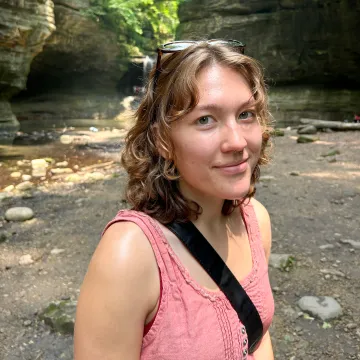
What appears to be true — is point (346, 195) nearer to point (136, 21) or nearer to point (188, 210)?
point (188, 210)

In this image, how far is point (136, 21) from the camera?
22.5m

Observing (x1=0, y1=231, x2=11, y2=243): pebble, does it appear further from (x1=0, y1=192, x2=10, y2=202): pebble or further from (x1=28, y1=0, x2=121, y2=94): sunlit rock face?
(x1=28, y1=0, x2=121, y2=94): sunlit rock face

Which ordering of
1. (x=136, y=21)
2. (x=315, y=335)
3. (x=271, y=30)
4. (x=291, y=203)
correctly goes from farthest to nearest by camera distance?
(x=136, y=21) < (x=271, y=30) < (x=291, y=203) < (x=315, y=335)

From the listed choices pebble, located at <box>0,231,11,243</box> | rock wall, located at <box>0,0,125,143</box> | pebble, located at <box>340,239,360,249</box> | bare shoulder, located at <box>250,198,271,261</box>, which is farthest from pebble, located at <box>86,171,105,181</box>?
rock wall, located at <box>0,0,125,143</box>

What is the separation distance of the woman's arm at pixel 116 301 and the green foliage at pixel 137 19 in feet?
68.9

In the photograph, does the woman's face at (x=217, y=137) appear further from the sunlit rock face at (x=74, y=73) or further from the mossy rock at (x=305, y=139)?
A: the sunlit rock face at (x=74, y=73)

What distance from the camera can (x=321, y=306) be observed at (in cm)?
285

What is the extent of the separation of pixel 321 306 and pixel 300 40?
16.0m

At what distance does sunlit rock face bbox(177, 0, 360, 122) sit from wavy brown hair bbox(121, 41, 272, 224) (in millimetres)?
15458

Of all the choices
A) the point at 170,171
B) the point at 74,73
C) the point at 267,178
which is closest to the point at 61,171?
the point at 267,178

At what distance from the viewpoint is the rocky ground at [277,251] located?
2.67 metres

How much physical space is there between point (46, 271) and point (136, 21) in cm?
2122

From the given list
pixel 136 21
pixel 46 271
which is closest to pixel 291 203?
pixel 46 271

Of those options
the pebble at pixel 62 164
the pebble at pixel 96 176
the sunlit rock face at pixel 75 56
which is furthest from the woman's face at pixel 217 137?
the sunlit rock face at pixel 75 56
